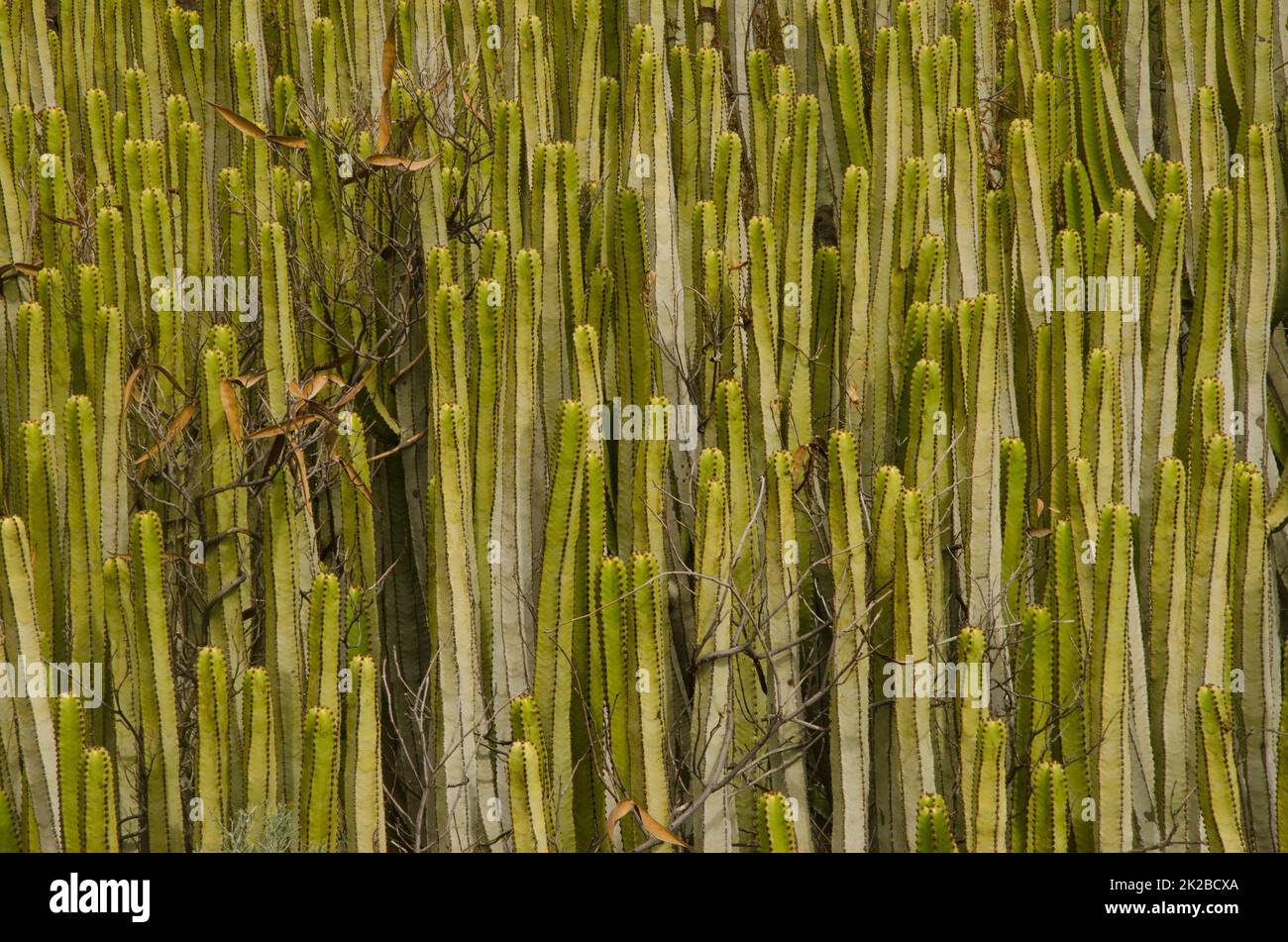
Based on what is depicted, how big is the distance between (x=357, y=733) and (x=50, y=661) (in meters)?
0.91

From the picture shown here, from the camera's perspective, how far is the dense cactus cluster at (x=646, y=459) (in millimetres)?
2779

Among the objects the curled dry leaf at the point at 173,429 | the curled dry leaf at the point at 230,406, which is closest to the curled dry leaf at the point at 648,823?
the curled dry leaf at the point at 230,406

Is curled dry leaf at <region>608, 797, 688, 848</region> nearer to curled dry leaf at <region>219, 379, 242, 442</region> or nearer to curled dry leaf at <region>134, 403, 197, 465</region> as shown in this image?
curled dry leaf at <region>219, 379, 242, 442</region>

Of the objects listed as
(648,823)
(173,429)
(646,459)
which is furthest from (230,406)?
(648,823)

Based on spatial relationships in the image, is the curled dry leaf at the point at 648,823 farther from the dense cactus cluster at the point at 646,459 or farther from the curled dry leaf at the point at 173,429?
the curled dry leaf at the point at 173,429

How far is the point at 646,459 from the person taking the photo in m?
3.01

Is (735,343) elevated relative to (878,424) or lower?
elevated

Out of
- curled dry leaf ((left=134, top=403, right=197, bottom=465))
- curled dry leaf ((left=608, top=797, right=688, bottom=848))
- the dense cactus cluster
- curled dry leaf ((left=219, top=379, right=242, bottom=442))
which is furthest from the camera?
curled dry leaf ((left=134, top=403, right=197, bottom=465))

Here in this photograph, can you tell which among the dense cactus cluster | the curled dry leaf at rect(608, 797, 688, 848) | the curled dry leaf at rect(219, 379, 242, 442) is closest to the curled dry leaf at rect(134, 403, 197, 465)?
the dense cactus cluster

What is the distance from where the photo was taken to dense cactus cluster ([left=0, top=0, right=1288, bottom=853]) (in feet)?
9.12

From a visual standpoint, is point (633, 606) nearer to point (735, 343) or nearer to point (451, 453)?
point (451, 453)

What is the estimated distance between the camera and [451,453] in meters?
2.87
